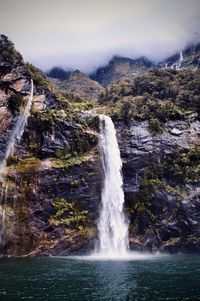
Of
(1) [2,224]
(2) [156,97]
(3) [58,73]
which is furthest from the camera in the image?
(3) [58,73]

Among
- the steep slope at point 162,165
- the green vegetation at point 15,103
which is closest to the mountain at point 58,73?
the steep slope at point 162,165

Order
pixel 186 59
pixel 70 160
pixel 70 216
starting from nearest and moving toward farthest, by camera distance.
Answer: pixel 70 216 → pixel 70 160 → pixel 186 59

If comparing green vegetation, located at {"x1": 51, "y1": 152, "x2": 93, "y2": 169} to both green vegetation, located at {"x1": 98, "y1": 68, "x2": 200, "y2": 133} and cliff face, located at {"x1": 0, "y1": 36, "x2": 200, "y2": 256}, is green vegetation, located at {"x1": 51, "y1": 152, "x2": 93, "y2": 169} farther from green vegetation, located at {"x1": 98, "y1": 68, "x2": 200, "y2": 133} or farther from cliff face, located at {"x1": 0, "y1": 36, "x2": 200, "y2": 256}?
green vegetation, located at {"x1": 98, "y1": 68, "x2": 200, "y2": 133}

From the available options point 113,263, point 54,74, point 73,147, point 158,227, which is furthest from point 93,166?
point 54,74

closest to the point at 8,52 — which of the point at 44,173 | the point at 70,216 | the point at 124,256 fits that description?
the point at 44,173

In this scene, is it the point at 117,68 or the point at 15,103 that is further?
the point at 117,68

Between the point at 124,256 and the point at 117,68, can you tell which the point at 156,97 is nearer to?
the point at 124,256

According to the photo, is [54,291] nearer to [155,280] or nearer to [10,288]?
[10,288]
